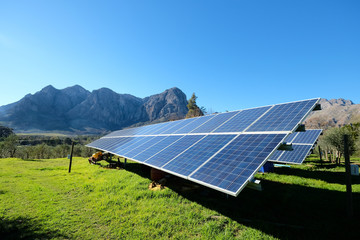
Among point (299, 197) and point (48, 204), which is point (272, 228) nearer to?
point (299, 197)

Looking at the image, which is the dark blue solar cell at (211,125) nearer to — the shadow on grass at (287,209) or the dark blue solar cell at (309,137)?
the shadow on grass at (287,209)

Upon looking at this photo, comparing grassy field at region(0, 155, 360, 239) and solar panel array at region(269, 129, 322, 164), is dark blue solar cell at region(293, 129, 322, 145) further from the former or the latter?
grassy field at region(0, 155, 360, 239)

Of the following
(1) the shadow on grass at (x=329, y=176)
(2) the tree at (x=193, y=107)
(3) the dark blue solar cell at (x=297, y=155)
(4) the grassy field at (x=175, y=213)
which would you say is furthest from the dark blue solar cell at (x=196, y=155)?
(2) the tree at (x=193, y=107)

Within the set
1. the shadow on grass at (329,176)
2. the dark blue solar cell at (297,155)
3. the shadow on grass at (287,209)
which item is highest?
A: the dark blue solar cell at (297,155)

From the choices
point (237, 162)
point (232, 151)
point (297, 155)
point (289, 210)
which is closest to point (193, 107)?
point (297, 155)

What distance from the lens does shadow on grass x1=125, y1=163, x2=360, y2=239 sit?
564cm

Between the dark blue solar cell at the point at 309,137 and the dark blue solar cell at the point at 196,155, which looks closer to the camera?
the dark blue solar cell at the point at 196,155

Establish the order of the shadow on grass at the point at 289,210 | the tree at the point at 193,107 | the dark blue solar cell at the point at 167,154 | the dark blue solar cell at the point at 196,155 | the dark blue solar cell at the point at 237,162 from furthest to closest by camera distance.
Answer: the tree at the point at 193,107 → the dark blue solar cell at the point at 167,154 → the dark blue solar cell at the point at 196,155 → the shadow on grass at the point at 289,210 → the dark blue solar cell at the point at 237,162

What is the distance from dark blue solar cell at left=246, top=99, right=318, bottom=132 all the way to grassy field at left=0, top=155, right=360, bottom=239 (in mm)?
3877

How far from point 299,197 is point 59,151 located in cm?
7736

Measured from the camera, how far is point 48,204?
342 inches

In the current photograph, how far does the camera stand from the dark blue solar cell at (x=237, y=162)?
212 inches

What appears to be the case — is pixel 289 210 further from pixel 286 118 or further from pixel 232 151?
pixel 286 118

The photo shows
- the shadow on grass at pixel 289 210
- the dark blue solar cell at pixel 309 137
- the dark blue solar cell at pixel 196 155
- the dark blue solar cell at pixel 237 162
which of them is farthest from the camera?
the dark blue solar cell at pixel 309 137
